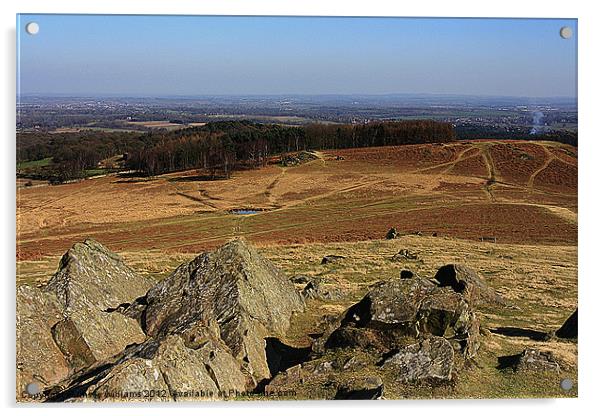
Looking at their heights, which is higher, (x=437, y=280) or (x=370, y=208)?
(x=370, y=208)

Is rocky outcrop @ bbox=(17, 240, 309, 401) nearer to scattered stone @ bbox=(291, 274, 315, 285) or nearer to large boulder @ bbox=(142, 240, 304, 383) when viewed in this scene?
large boulder @ bbox=(142, 240, 304, 383)

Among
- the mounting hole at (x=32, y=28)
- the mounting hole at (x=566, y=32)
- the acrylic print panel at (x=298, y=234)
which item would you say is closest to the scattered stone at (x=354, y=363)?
the acrylic print panel at (x=298, y=234)

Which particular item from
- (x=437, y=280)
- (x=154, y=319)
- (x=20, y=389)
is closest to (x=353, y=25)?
(x=437, y=280)

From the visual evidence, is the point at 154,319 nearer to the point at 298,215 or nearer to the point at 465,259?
the point at 298,215

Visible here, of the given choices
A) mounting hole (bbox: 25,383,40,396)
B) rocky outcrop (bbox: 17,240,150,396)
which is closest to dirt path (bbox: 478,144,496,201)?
rocky outcrop (bbox: 17,240,150,396)

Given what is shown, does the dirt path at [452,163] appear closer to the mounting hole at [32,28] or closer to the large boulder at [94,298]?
the large boulder at [94,298]

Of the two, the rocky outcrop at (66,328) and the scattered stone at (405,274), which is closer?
the rocky outcrop at (66,328)
